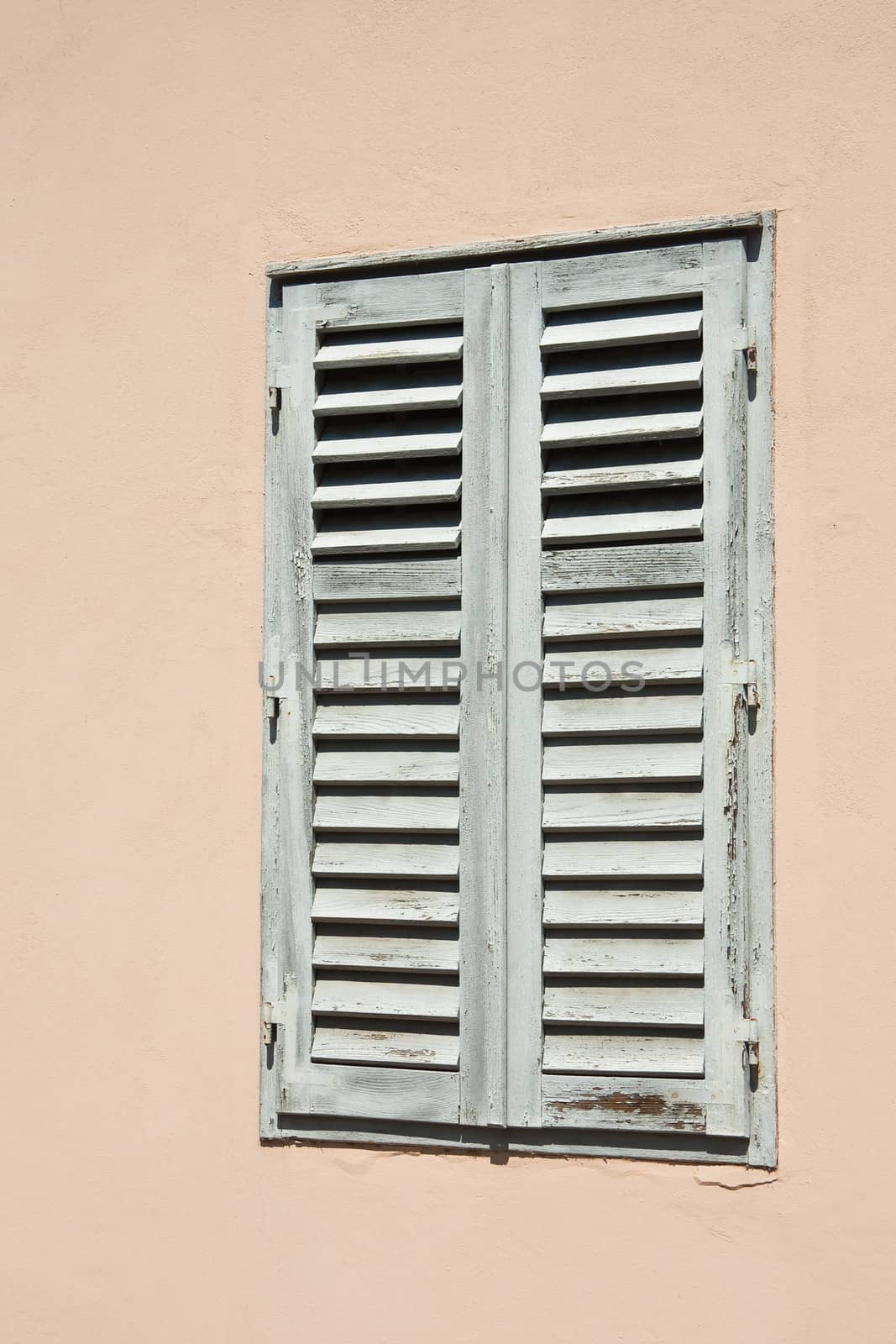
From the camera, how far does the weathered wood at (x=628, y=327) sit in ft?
8.79

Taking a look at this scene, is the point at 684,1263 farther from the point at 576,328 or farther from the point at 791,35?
the point at 791,35

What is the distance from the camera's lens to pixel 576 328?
9.01 feet

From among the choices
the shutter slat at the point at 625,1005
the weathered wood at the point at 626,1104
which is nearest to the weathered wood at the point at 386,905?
the shutter slat at the point at 625,1005

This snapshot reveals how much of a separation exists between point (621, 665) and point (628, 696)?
0.06 meters

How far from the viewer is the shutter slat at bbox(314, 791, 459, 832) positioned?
275 cm

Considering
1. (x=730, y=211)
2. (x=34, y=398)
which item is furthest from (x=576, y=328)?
(x=34, y=398)

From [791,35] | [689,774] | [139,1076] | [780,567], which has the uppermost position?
[791,35]

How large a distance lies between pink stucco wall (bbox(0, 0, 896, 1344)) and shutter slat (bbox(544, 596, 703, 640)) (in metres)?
0.18

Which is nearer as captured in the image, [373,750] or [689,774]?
[689,774]

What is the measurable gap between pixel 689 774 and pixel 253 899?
2.96 ft

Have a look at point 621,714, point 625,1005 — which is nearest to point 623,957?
point 625,1005

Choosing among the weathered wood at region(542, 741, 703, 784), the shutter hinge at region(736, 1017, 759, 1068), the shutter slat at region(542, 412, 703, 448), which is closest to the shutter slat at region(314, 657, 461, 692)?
the weathered wood at region(542, 741, 703, 784)

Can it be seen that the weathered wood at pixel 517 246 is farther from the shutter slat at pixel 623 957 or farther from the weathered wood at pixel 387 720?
the shutter slat at pixel 623 957

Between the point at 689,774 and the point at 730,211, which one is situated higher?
the point at 730,211
